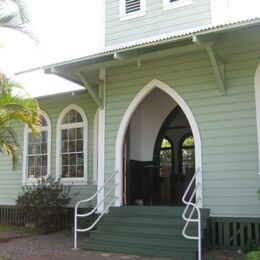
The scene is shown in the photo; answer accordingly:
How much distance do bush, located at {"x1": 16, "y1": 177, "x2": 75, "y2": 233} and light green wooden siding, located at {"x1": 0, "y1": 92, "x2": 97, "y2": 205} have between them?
2.96ft

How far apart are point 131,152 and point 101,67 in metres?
2.78

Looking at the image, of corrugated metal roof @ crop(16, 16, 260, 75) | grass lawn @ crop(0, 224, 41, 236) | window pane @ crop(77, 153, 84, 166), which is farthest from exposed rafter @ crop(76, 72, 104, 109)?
grass lawn @ crop(0, 224, 41, 236)

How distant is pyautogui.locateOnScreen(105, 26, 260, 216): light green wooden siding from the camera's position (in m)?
9.25

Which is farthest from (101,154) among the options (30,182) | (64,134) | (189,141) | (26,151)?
(26,151)

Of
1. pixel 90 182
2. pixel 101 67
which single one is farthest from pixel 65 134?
pixel 101 67

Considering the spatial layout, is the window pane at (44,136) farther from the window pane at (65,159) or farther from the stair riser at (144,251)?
the stair riser at (144,251)

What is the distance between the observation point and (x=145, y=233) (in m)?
9.19

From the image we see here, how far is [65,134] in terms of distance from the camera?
14469 mm

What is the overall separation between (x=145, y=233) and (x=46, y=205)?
4.17 m

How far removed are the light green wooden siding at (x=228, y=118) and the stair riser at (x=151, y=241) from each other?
1.29 meters

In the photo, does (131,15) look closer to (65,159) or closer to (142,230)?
(65,159)

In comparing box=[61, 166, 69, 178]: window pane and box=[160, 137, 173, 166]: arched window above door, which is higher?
box=[160, 137, 173, 166]: arched window above door

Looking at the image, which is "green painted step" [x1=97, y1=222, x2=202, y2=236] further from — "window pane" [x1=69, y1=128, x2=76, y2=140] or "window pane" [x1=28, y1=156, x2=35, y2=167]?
"window pane" [x1=28, y1=156, x2=35, y2=167]

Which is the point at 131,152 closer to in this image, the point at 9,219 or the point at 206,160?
the point at 206,160
